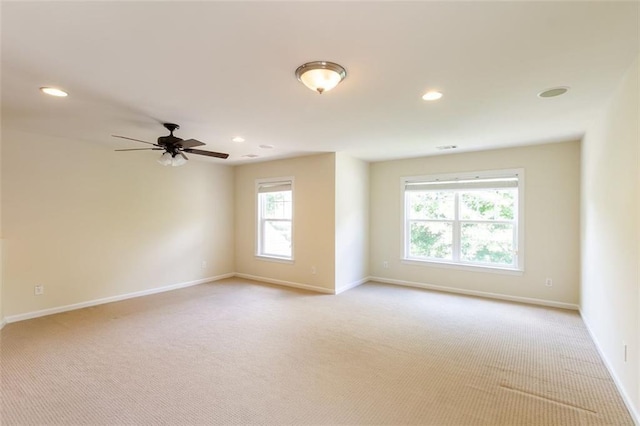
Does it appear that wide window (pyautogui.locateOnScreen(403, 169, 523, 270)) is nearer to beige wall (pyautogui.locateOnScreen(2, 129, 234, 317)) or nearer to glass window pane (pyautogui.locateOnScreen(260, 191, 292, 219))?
glass window pane (pyautogui.locateOnScreen(260, 191, 292, 219))

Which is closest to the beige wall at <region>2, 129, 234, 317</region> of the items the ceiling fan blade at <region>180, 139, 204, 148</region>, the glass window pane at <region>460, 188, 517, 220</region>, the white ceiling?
the white ceiling

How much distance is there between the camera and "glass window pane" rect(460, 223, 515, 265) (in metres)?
4.93

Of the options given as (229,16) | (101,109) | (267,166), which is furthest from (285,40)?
(267,166)

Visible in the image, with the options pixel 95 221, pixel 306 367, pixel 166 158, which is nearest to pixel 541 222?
pixel 306 367

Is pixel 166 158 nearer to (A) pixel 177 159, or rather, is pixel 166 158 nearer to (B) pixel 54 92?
(A) pixel 177 159

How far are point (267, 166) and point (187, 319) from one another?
10.6 feet

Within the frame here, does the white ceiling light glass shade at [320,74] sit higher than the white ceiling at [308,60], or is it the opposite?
the white ceiling at [308,60]

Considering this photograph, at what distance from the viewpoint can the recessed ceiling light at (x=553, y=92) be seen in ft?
8.39

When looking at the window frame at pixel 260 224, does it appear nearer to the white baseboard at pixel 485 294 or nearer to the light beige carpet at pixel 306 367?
the light beige carpet at pixel 306 367

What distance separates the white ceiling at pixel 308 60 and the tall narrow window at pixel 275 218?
7.83 ft

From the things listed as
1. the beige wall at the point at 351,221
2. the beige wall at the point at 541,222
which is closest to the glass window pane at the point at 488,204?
the beige wall at the point at 541,222

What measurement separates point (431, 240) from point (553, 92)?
3359 mm

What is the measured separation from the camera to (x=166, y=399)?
89.7 inches

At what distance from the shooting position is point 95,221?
4625 mm
